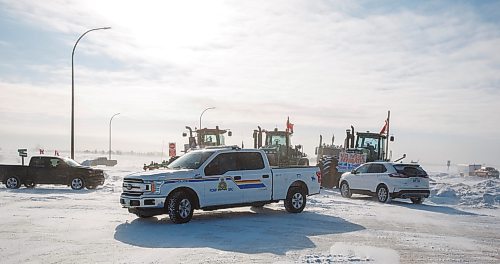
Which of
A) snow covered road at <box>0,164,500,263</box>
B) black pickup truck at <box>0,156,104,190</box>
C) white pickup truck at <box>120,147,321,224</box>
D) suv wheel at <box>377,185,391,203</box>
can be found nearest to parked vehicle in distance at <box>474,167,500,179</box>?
suv wheel at <box>377,185,391,203</box>

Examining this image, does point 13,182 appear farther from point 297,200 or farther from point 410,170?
point 410,170

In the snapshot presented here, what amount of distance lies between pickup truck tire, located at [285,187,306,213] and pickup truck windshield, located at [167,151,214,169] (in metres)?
2.96

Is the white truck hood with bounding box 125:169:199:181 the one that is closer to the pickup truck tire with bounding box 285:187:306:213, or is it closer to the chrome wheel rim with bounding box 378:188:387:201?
the pickup truck tire with bounding box 285:187:306:213

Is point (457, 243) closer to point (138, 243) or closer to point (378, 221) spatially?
point (378, 221)

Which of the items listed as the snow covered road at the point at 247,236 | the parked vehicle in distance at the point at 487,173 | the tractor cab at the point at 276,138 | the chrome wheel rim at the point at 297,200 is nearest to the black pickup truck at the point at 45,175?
the snow covered road at the point at 247,236

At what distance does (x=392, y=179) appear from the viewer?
20.7 meters

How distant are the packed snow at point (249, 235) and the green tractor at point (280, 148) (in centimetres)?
1074

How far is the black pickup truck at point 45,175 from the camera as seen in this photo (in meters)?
25.0

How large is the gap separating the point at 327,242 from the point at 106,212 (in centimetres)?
730

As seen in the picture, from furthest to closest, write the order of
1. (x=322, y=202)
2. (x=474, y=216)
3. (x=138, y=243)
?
(x=322, y=202)
(x=474, y=216)
(x=138, y=243)

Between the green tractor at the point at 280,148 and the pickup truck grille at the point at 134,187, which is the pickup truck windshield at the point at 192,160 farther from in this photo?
the green tractor at the point at 280,148

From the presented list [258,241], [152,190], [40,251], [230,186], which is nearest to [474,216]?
[230,186]

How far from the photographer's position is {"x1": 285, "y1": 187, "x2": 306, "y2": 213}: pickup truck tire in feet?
52.4

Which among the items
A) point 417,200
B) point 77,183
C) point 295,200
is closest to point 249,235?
point 295,200
